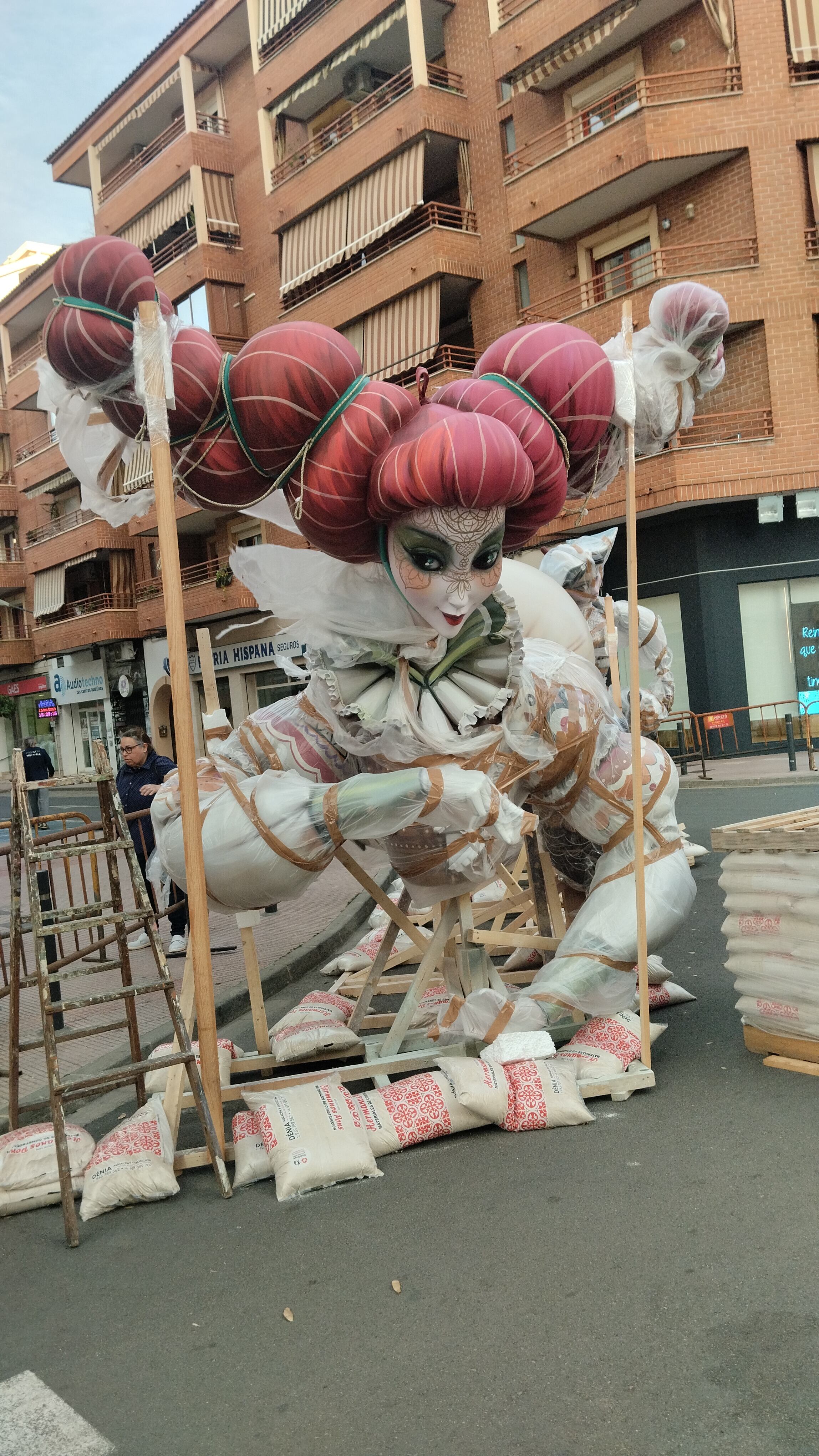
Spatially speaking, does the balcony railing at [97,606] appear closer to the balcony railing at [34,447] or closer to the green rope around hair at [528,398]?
the balcony railing at [34,447]

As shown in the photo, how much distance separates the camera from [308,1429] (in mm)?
2158

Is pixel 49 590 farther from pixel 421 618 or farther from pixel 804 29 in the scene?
pixel 421 618

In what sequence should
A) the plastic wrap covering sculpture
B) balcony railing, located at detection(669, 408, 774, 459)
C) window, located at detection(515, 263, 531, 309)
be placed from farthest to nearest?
window, located at detection(515, 263, 531, 309) → balcony railing, located at detection(669, 408, 774, 459) → the plastic wrap covering sculpture

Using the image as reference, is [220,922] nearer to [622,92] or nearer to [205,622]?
[622,92]

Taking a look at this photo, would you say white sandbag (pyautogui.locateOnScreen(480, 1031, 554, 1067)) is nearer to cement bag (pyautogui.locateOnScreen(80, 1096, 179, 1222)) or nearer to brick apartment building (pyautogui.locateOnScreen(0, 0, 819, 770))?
cement bag (pyautogui.locateOnScreen(80, 1096, 179, 1222))

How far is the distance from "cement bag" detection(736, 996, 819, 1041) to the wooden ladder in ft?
6.26

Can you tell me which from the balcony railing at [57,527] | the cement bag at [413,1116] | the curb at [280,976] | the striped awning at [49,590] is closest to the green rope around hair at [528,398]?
the curb at [280,976]

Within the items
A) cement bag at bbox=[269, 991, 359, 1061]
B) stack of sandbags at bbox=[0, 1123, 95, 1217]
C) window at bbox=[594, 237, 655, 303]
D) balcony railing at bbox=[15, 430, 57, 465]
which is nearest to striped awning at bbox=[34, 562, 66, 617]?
balcony railing at bbox=[15, 430, 57, 465]

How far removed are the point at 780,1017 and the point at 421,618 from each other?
187 cm

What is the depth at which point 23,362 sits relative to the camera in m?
33.7

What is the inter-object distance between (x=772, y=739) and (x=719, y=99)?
935 centimetres

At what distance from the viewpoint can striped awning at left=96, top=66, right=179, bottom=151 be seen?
83.3 ft

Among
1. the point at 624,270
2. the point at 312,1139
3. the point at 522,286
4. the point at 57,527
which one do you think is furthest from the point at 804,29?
the point at 57,527

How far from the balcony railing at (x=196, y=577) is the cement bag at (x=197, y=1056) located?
19.7m
